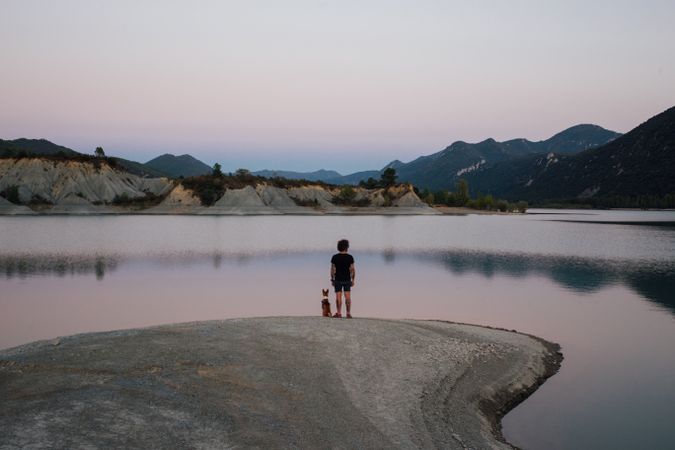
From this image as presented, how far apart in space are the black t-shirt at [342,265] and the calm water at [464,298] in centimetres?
723

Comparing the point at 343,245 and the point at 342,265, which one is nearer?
Answer: the point at 343,245

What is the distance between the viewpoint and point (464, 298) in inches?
1224

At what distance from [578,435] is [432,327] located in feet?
26.7

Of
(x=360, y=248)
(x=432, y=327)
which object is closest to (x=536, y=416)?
(x=432, y=327)

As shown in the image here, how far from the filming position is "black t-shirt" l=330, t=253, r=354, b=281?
18.4 metres

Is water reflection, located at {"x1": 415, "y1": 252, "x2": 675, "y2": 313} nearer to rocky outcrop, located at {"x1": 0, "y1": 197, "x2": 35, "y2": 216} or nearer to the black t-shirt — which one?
the black t-shirt

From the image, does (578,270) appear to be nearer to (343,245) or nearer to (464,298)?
(464,298)

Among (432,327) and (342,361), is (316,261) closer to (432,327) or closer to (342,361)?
(432,327)

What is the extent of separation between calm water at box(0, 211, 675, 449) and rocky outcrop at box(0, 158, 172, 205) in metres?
111

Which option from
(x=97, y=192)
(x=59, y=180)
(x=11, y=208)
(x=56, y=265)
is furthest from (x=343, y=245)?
(x=59, y=180)

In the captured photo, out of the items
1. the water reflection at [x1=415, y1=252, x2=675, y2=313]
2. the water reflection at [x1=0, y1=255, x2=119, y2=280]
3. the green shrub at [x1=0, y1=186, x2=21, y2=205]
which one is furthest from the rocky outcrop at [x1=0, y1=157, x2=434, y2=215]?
the water reflection at [x1=415, y1=252, x2=675, y2=313]

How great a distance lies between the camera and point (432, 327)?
65.5ft

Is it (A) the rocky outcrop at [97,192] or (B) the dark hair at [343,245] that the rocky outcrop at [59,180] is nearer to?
(A) the rocky outcrop at [97,192]

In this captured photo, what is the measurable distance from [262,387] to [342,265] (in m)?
7.62
